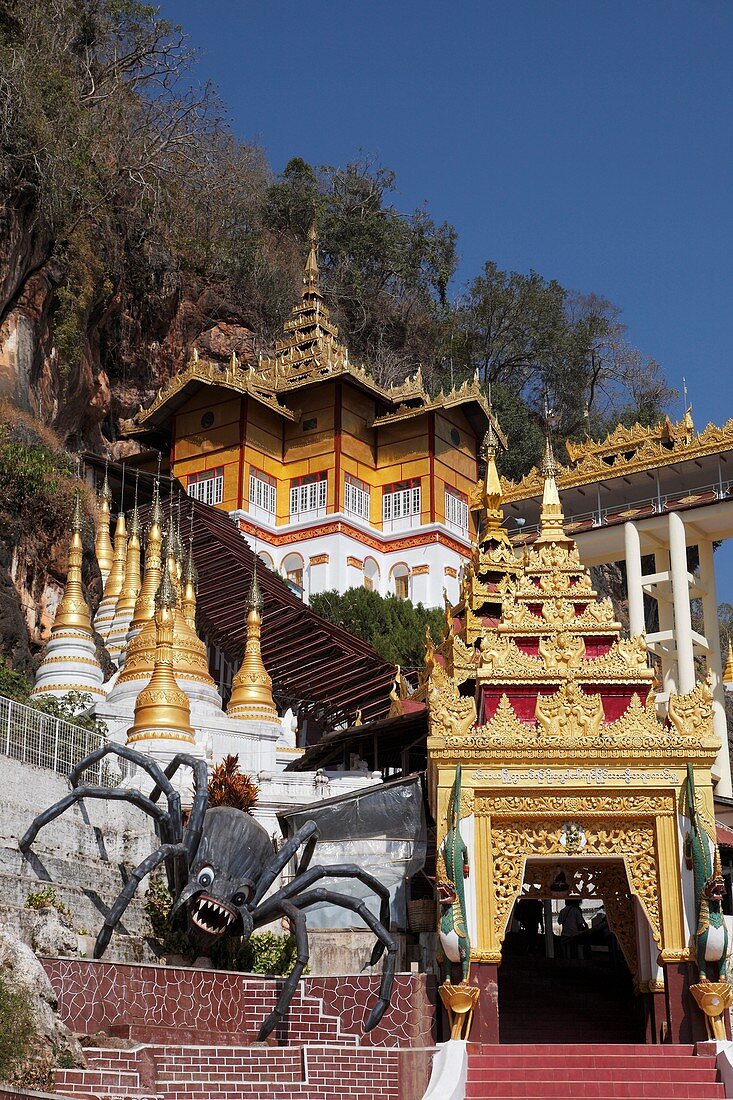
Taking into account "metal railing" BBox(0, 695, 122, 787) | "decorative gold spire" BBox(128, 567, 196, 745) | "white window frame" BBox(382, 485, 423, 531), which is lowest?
"metal railing" BBox(0, 695, 122, 787)

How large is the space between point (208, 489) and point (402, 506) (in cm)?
689

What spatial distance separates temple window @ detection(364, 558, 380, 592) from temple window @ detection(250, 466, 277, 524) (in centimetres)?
369

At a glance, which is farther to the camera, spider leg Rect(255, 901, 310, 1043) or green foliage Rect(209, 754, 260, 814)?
green foliage Rect(209, 754, 260, 814)

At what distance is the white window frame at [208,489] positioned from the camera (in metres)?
50.5

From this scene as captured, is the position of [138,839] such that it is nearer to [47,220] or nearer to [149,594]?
[149,594]

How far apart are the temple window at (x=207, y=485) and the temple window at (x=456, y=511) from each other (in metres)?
8.14

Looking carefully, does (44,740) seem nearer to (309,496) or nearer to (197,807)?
(197,807)

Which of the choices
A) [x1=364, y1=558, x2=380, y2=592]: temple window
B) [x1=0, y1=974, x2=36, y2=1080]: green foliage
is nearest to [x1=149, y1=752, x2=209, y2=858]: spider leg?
[x1=0, y1=974, x2=36, y2=1080]: green foliage

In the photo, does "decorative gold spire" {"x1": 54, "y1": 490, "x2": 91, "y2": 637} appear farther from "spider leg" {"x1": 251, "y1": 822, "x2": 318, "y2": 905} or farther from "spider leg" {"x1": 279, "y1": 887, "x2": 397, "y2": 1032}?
"spider leg" {"x1": 279, "y1": 887, "x2": 397, "y2": 1032}

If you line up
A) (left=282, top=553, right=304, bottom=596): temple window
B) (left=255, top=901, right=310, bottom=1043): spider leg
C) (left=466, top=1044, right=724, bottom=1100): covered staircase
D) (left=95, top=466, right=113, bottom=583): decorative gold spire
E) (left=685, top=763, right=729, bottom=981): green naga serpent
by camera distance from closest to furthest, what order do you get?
(left=466, top=1044, right=724, bottom=1100): covered staircase < (left=255, top=901, right=310, bottom=1043): spider leg < (left=685, top=763, right=729, bottom=981): green naga serpent < (left=95, top=466, right=113, bottom=583): decorative gold spire < (left=282, top=553, right=304, bottom=596): temple window

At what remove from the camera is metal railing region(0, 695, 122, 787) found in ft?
56.3

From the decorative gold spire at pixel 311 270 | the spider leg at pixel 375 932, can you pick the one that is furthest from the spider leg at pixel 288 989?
the decorative gold spire at pixel 311 270

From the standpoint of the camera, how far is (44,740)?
17781mm

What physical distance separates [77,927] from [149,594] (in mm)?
14396
